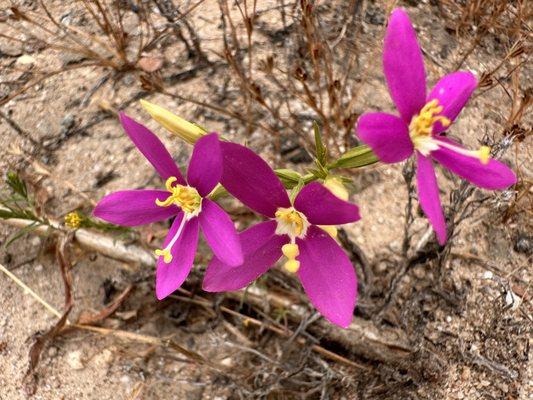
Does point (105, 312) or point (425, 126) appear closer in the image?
point (425, 126)

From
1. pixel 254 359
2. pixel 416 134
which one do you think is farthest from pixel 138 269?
pixel 416 134

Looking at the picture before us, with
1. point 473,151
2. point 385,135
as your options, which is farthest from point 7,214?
point 473,151

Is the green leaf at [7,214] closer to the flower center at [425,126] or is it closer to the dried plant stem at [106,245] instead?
the dried plant stem at [106,245]

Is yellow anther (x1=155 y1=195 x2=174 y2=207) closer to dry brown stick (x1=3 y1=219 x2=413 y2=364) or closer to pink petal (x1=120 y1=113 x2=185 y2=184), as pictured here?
pink petal (x1=120 y1=113 x2=185 y2=184)

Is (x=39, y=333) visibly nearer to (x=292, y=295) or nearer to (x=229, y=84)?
(x=292, y=295)

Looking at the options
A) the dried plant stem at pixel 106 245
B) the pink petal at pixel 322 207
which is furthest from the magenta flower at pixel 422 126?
the dried plant stem at pixel 106 245

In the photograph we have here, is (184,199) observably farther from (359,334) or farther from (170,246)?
(359,334)
